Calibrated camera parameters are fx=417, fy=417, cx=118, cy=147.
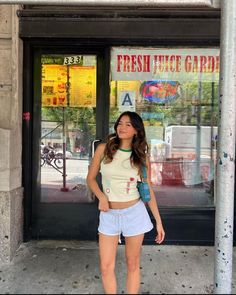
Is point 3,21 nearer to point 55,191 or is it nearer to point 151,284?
point 55,191

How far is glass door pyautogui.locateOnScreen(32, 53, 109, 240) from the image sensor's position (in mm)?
4953

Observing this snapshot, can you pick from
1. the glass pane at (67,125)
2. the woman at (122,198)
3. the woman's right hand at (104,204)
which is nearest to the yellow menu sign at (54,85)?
the glass pane at (67,125)

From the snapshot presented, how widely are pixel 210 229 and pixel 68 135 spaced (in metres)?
2.03

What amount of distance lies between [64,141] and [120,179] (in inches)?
83.7

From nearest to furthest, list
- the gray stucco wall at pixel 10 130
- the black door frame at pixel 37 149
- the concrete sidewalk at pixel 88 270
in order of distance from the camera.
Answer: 1. the concrete sidewalk at pixel 88 270
2. the gray stucco wall at pixel 10 130
3. the black door frame at pixel 37 149

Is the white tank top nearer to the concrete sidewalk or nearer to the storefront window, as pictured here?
the concrete sidewalk

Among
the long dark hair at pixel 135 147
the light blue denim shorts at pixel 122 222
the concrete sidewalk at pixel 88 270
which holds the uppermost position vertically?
the long dark hair at pixel 135 147

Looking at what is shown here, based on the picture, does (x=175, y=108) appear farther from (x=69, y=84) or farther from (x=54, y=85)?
(x=54, y=85)

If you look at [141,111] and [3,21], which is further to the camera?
[141,111]

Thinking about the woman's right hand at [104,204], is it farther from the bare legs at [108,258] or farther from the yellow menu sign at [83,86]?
the yellow menu sign at [83,86]

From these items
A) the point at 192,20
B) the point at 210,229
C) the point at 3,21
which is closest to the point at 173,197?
the point at 210,229

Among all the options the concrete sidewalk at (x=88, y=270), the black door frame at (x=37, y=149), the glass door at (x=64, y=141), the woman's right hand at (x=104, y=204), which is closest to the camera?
the woman's right hand at (x=104, y=204)

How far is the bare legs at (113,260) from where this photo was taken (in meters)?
3.06

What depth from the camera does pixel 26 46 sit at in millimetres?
4793
